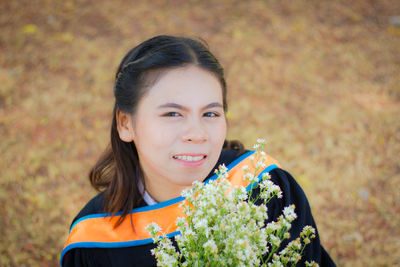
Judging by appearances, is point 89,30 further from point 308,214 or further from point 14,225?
point 308,214

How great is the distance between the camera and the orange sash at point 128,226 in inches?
69.3

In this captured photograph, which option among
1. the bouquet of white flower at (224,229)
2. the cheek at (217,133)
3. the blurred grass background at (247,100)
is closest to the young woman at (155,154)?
the cheek at (217,133)

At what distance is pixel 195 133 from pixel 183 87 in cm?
25

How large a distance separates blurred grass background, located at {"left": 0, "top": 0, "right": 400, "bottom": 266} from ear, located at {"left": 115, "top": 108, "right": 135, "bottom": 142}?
1.94m

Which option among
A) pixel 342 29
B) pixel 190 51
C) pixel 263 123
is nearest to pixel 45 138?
pixel 263 123

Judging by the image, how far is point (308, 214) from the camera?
185cm

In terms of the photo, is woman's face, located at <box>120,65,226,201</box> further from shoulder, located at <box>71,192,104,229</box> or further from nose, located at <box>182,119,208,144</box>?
shoulder, located at <box>71,192,104,229</box>

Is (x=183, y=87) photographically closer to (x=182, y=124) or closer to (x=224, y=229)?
(x=182, y=124)

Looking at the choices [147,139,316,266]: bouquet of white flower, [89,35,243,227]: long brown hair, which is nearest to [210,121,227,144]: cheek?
[89,35,243,227]: long brown hair

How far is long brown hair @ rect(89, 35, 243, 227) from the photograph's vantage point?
1673 mm

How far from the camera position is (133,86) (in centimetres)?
173

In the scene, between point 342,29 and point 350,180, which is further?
point 342,29

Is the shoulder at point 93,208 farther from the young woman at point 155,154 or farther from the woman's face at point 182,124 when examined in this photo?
the woman's face at point 182,124

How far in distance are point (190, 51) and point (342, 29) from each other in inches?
238
